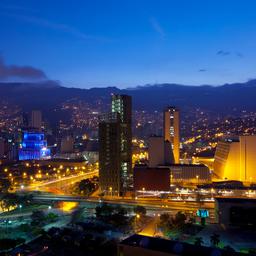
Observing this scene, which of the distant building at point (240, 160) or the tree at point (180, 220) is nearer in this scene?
the tree at point (180, 220)

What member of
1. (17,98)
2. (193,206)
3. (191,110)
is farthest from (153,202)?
(17,98)

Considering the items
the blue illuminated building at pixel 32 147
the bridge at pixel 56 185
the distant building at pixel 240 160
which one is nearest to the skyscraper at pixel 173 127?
the distant building at pixel 240 160

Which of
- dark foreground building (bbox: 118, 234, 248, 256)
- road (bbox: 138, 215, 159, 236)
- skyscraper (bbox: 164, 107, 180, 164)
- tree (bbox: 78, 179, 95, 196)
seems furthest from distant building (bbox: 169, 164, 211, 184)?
dark foreground building (bbox: 118, 234, 248, 256)

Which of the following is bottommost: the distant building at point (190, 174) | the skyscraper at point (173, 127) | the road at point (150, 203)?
the road at point (150, 203)

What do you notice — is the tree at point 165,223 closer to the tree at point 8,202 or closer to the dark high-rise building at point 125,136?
Answer: the tree at point 8,202

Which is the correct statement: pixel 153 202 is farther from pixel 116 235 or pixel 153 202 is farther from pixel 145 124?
pixel 145 124

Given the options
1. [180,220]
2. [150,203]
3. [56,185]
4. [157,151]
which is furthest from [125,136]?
[180,220]
